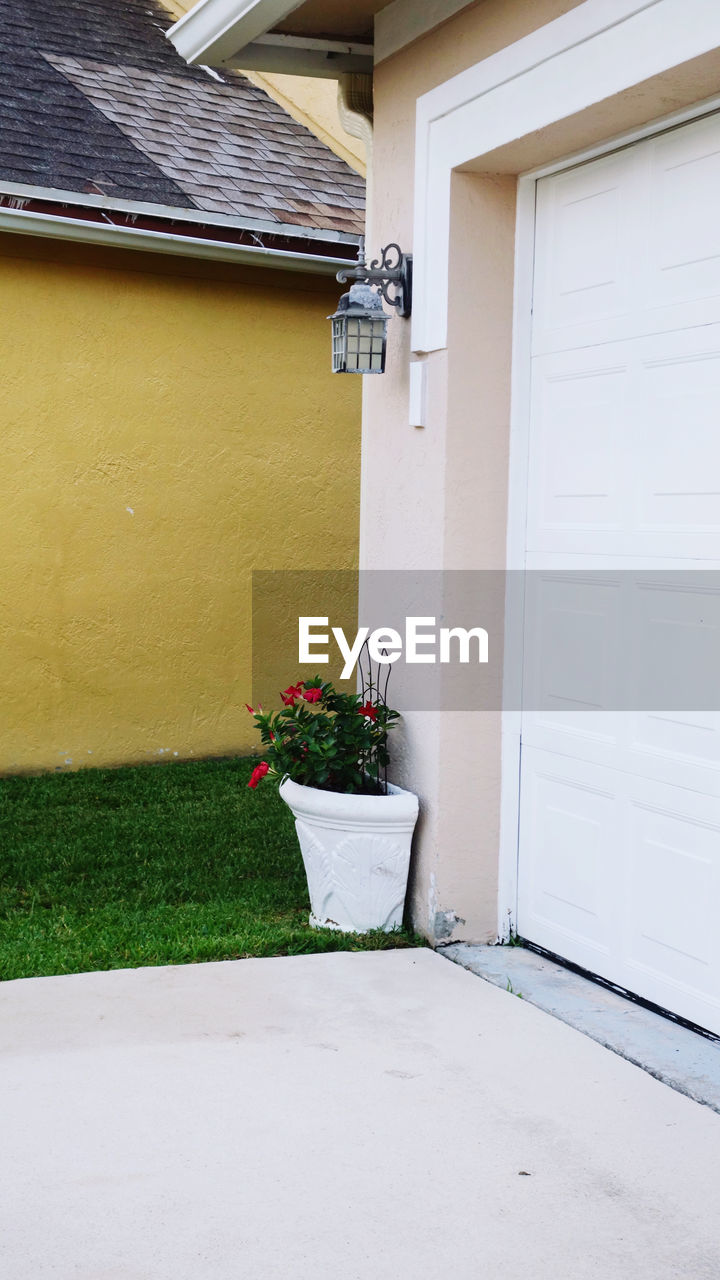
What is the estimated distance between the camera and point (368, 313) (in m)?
4.37

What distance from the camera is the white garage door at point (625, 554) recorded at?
11.4ft

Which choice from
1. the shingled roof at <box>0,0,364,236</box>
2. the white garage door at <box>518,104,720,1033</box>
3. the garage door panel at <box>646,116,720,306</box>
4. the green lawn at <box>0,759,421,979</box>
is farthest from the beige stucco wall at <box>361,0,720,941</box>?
the shingled roof at <box>0,0,364,236</box>

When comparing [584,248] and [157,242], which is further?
[157,242]

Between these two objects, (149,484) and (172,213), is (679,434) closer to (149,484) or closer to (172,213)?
(172,213)

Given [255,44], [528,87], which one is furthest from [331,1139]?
[255,44]

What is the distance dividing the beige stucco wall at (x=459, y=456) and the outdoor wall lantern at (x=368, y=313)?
10 cm

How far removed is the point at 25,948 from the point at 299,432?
13.4 feet

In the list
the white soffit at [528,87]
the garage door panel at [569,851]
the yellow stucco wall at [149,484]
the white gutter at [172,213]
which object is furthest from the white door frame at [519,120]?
the yellow stucco wall at [149,484]

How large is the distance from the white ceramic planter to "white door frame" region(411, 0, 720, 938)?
0.37m

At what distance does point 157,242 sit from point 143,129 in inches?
51.0

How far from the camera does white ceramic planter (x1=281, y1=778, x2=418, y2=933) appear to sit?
4.33 metres

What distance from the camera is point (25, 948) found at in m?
4.23

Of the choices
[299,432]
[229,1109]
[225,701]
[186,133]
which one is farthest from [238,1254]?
[186,133]

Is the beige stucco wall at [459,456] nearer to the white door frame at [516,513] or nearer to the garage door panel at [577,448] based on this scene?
the white door frame at [516,513]
